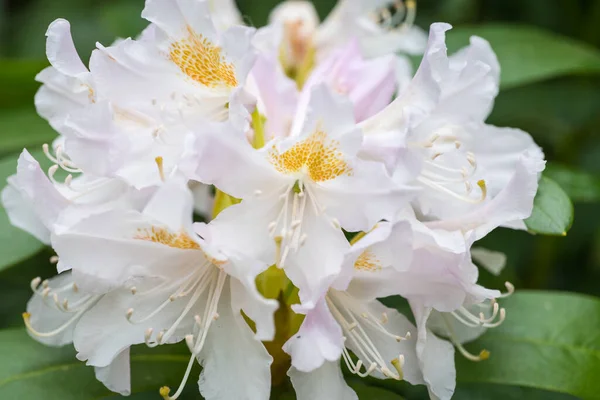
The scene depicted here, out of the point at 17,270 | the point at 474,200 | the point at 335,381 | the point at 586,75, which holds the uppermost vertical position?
the point at 474,200

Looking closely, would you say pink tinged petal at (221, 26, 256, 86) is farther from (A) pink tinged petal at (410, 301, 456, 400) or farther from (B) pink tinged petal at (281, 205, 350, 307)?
(A) pink tinged petal at (410, 301, 456, 400)

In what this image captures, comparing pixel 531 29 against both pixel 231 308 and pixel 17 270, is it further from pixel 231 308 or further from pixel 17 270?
pixel 17 270

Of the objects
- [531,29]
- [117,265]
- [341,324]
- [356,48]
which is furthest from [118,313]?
[531,29]

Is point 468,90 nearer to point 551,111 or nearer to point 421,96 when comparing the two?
point 421,96

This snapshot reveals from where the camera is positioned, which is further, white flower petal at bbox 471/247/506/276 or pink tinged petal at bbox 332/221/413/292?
white flower petal at bbox 471/247/506/276


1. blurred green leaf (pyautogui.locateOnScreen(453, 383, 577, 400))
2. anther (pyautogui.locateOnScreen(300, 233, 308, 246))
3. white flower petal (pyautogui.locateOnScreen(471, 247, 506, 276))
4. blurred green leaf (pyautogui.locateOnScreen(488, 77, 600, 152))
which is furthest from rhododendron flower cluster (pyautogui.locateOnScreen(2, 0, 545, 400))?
blurred green leaf (pyautogui.locateOnScreen(488, 77, 600, 152))

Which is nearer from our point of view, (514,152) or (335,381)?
(335,381)
